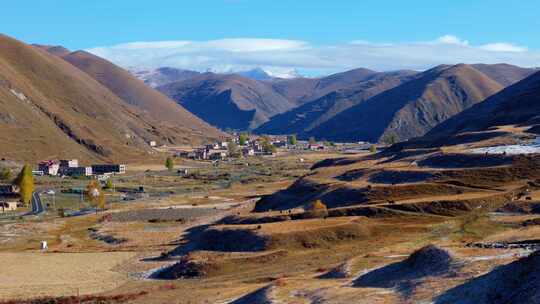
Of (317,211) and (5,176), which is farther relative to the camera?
(5,176)

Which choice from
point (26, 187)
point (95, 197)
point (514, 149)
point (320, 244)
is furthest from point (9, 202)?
point (514, 149)

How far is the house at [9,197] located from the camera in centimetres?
14162

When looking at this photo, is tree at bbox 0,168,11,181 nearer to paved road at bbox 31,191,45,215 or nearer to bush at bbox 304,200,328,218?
paved road at bbox 31,191,45,215

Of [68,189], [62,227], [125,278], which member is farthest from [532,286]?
[68,189]

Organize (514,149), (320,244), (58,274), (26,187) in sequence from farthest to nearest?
(26,187), (514,149), (320,244), (58,274)

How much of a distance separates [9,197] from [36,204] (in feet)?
45.9

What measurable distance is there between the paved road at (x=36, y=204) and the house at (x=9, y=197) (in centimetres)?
329

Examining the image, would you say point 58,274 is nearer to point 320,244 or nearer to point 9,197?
point 320,244

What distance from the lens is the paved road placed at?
138400 millimetres

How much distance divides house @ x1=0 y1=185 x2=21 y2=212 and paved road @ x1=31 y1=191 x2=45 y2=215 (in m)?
3.29

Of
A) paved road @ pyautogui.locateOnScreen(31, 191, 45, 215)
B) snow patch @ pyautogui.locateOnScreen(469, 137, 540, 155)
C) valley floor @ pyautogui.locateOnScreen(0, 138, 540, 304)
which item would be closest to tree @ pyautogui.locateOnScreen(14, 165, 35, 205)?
paved road @ pyautogui.locateOnScreen(31, 191, 45, 215)

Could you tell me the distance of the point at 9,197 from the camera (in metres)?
159

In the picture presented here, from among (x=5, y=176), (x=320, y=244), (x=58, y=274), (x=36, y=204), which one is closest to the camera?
(x=58, y=274)

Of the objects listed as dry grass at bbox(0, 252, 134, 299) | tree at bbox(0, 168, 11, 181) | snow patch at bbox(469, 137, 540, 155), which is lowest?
dry grass at bbox(0, 252, 134, 299)
